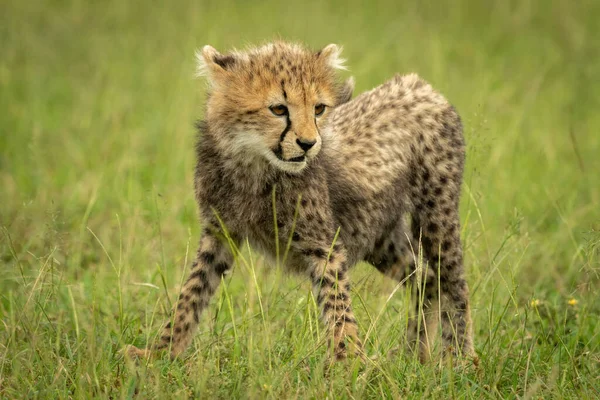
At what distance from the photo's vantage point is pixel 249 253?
12.3 ft

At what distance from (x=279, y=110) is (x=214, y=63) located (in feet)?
1.32

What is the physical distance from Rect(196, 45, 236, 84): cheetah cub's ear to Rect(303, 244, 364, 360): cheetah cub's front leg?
0.84 meters

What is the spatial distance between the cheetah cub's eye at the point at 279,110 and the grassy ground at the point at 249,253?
0.64m

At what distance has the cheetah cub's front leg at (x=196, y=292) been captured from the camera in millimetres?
3826

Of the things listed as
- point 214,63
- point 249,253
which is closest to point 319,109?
point 214,63

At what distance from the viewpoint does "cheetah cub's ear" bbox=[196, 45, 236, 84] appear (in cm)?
395

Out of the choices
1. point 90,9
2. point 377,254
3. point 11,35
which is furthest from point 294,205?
point 90,9

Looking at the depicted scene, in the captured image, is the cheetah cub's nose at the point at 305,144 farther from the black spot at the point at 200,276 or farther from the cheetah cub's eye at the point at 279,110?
the black spot at the point at 200,276

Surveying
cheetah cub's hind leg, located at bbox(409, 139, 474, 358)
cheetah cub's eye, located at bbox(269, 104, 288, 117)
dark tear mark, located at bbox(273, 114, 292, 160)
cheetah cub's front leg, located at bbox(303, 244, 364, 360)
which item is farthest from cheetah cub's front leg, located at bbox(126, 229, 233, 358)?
cheetah cub's hind leg, located at bbox(409, 139, 474, 358)

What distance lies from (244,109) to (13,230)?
83.1 inches

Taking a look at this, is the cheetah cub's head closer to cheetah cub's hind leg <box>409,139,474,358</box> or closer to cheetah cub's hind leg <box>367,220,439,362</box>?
cheetah cub's hind leg <box>409,139,474,358</box>

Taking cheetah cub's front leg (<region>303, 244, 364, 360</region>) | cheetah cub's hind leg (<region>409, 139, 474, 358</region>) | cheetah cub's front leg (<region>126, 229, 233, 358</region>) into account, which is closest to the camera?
cheetah cub's front leg (<region>303, 244, 364, 360</region>)

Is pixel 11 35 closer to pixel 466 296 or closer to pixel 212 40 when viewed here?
pixel 212 40

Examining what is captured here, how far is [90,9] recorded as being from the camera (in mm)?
10117
